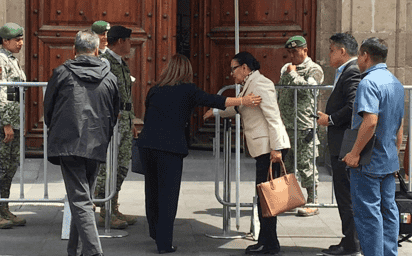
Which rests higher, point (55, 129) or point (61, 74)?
point (61, 74)

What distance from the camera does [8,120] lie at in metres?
7.80

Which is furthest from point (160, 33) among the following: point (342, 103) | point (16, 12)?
point (342, 103)

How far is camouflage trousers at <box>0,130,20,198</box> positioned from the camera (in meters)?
7.89

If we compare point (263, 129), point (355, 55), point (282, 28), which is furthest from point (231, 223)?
point (282, 28)

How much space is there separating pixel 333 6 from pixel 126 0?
2.86 m

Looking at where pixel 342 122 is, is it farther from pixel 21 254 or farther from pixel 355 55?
Answer: pixel 21 254

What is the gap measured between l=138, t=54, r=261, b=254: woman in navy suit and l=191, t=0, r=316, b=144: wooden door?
4.89 metres

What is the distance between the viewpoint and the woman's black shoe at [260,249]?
6949mm

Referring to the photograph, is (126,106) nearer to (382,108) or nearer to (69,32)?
(382,108)

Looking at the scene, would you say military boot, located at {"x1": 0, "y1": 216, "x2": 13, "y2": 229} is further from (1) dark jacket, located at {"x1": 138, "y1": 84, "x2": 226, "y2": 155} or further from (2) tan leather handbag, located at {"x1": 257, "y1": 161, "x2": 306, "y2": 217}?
(2) tan leather handbag, located at {"x1": 257, "y1": 161, "x2": 306, "y2": 217}

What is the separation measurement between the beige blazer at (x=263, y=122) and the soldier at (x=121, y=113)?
1416 millimetres

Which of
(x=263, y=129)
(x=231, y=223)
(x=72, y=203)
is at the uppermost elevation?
(x=263, y=129)

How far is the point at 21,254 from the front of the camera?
6.86 metres

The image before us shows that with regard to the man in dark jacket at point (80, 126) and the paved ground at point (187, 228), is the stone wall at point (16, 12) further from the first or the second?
the man in dark jacket at point (80, 126)
